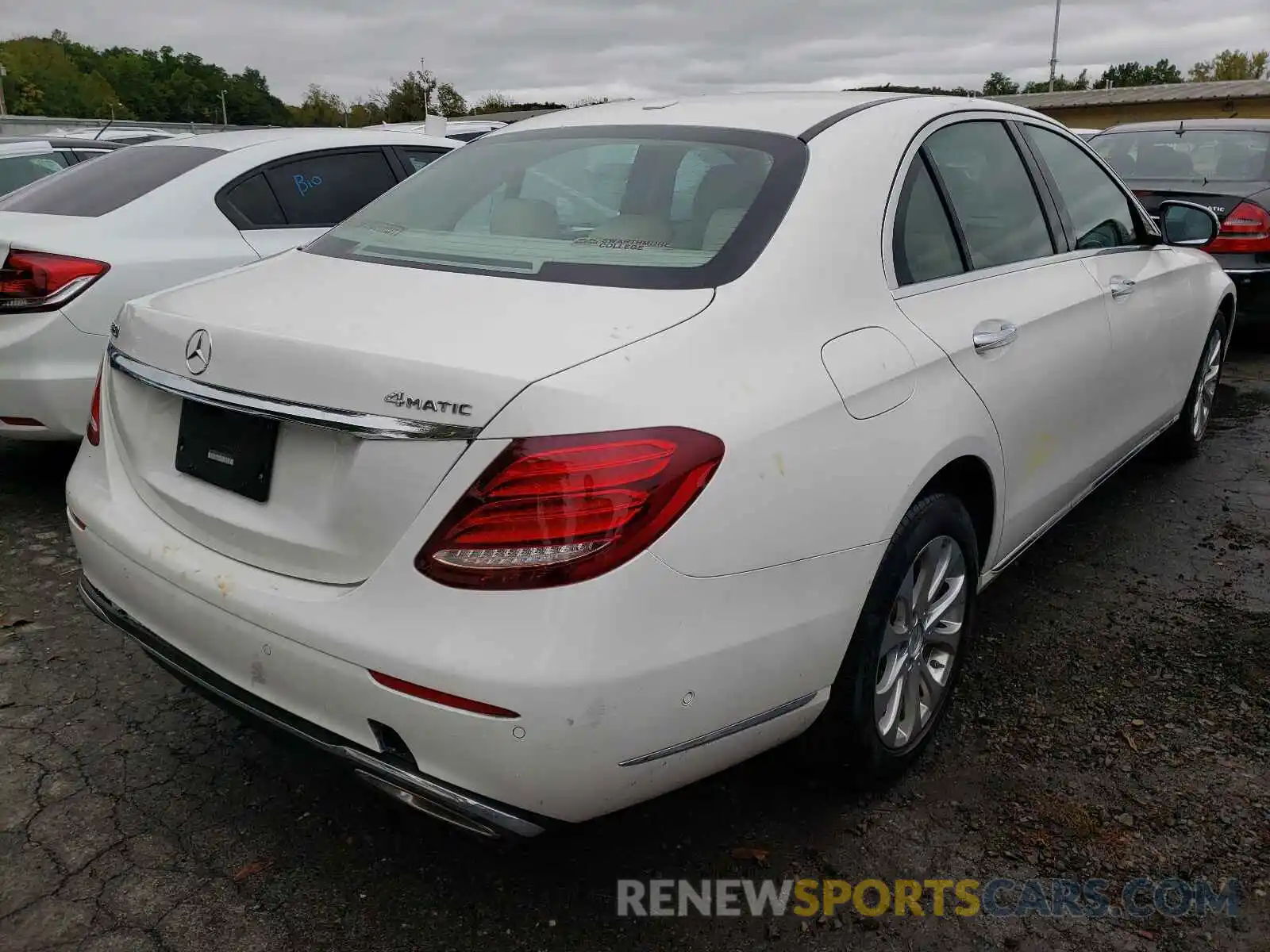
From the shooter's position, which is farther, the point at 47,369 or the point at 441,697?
the point at 47,369

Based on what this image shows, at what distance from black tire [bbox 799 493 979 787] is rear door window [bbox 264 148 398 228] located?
136 inches

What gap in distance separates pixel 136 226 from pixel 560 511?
11.4 feet

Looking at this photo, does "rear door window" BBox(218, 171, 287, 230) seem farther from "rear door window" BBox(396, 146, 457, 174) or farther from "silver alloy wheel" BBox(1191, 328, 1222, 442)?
"silver alloy wheel" BBox(1191, 328, 1222, 442)

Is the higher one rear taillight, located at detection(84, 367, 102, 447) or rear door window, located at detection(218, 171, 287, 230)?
rear door window, located at detection(218, 171, 287, 230)

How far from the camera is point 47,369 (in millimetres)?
4000

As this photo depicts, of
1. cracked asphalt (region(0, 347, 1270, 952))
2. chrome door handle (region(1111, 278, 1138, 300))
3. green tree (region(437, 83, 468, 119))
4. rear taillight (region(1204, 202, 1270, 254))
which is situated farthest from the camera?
green tree (region(437, 83, 468, 119))

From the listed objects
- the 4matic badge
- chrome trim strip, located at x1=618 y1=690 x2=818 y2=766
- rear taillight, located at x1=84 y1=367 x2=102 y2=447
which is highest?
the 4matic badge

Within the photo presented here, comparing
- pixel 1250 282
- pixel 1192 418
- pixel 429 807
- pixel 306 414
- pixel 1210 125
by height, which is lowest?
pixel 1192 418

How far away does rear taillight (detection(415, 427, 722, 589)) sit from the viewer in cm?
167

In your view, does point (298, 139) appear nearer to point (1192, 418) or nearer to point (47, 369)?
point (47, 369)

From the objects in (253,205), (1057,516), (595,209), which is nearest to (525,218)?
(595,209)

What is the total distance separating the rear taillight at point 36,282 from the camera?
3.98m

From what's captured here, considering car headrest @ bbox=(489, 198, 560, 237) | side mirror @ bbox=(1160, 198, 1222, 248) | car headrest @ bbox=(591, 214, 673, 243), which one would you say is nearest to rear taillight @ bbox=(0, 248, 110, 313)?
car headrest @ bbox=(489, 198, 560, 237)

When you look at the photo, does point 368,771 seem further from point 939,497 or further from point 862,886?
point 939,497
